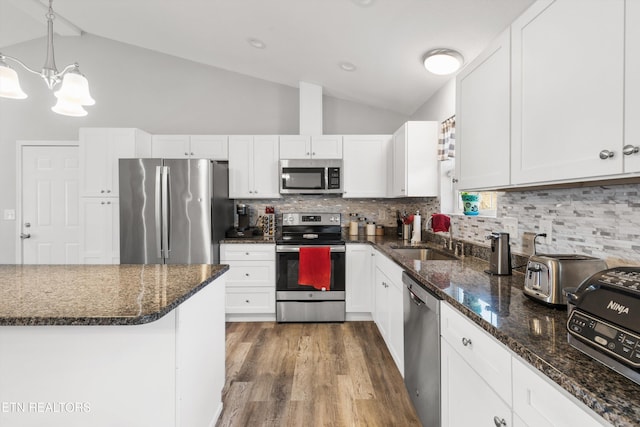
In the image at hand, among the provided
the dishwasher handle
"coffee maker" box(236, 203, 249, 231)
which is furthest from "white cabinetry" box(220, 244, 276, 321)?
the dishwasher handle

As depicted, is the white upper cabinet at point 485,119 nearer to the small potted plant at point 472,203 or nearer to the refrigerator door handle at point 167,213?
the small potted plant at point 472,203

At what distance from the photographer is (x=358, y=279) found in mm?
3359

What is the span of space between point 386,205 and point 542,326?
9.85 ft

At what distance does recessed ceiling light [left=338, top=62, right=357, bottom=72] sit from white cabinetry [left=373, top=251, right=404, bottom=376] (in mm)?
1868

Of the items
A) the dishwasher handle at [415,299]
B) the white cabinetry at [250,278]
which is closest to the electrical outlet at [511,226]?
the dishwasher handle at [415,299]

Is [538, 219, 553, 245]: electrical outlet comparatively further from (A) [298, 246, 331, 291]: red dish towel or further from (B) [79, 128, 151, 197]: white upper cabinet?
(B) [79, 128, 151, 197]: white upper cabinet

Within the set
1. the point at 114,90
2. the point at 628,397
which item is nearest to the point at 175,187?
the point at 114,90

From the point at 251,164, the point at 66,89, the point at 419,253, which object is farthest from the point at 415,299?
the point at 251,164

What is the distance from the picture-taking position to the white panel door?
152 inches

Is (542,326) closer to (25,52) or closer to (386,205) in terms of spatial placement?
(386,205)

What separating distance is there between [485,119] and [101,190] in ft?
12.2

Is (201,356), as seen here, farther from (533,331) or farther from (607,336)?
(607,336)

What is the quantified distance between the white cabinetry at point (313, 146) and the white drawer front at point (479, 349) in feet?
8.27

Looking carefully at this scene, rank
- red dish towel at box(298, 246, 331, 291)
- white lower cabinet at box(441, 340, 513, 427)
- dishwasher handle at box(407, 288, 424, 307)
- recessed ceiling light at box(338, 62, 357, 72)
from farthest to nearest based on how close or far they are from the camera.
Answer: red dish towel at box(298, 246, 331, 291) → recessed ceiling light at box(338, 62, 357, 72) → dishwasher handle at box(407, 288, 424, 307) → white lower cabinet at box(441, 340, 513, 427)
